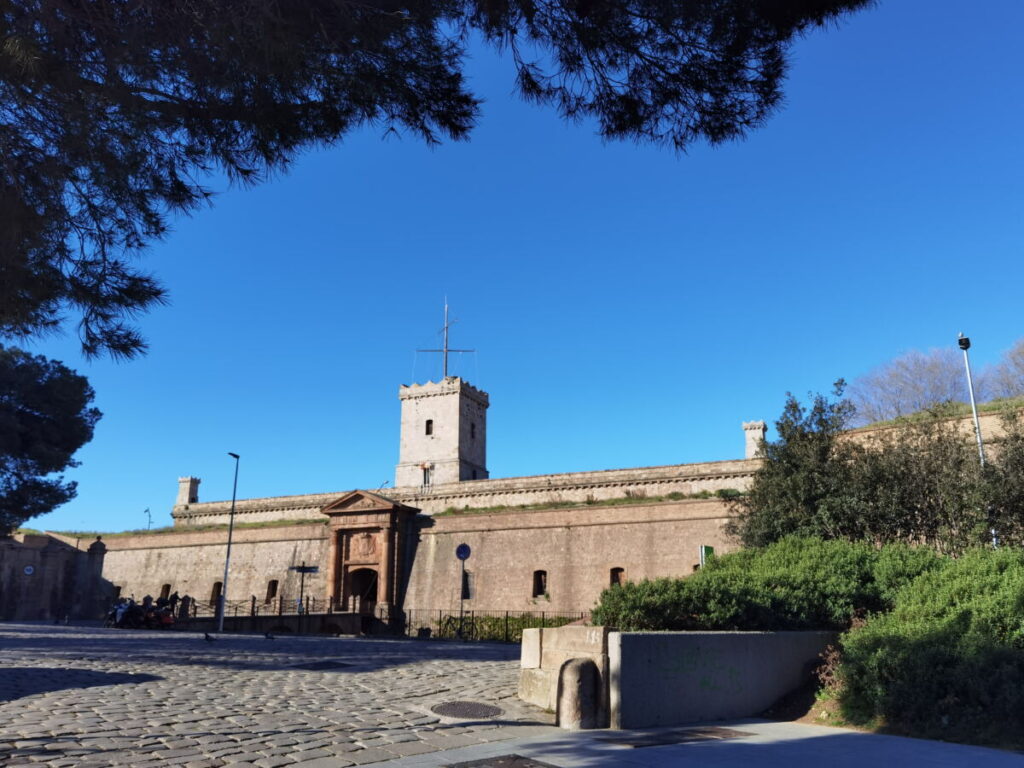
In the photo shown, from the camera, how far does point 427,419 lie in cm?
4528

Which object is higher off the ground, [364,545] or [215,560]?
[364,545]

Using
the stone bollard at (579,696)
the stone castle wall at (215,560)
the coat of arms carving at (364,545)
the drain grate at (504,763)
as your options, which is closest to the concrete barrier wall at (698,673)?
the stone bollard at (579,696)

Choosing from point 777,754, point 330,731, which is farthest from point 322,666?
point 777,754

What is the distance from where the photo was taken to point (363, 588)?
33.2m

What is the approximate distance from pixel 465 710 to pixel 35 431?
2625cm

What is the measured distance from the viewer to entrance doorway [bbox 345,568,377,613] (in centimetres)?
3147

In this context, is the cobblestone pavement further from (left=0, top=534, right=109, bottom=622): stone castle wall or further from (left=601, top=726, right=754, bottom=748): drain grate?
(left=0, top=534, right=109, bottom=622): stone castle wall

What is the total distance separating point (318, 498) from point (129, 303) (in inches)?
1184

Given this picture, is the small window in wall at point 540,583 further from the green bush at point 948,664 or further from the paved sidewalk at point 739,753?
the paved sidewalk at point 739,753

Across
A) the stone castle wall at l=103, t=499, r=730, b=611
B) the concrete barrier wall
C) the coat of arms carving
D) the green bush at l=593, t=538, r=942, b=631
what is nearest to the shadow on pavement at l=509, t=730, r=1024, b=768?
the concrete barrier wall

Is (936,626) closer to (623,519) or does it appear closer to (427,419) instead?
(623,519)

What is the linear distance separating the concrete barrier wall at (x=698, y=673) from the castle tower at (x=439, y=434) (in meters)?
34.9

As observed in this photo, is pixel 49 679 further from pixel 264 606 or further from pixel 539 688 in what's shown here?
pixel 264 606

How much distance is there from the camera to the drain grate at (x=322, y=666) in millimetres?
11680
